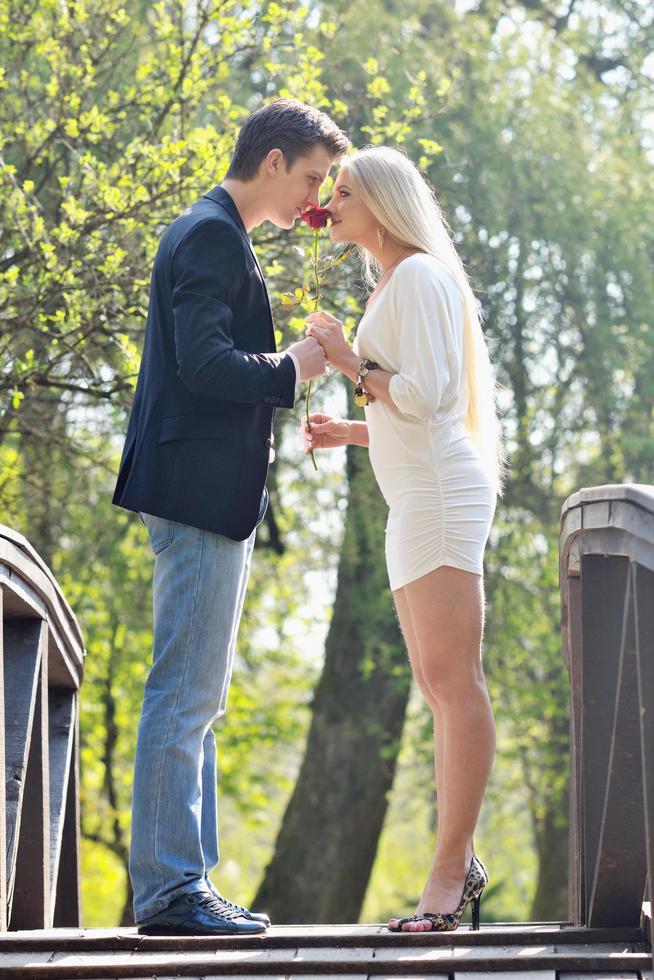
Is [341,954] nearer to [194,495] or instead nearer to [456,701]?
[456,701]

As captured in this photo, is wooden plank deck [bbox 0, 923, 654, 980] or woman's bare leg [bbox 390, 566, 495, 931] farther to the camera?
woman's bare leg [bbox 390, 566, 495, 931]

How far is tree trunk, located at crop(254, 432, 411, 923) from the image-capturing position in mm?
9875

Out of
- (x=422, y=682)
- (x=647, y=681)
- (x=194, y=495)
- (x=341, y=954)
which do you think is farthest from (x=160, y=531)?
(x=647, y=681)

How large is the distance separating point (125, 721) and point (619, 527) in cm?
1376

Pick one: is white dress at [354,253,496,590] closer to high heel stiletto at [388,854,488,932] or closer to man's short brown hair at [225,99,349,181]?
man's short brown hair at [225,99,349,181]

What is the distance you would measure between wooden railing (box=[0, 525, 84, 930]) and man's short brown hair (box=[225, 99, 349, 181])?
3.80 ft

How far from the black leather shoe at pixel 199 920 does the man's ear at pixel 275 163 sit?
184 centimetres

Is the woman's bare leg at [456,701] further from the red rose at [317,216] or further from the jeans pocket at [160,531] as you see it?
the red rose at [317,216]

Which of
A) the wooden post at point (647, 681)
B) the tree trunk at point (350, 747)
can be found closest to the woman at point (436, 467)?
the wooden post at point (647, 681)

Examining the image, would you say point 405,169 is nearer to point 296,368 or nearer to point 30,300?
point 296,368

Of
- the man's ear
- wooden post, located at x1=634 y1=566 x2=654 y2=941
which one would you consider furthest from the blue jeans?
wooden post, located at x1=634 y1=566 x2=654 y2=941

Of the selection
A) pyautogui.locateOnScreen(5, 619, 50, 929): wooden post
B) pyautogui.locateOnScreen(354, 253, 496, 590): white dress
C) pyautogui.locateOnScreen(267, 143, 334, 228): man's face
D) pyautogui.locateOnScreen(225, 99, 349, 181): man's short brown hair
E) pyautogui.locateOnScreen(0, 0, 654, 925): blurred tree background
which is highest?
pyautogui.locateOnScreen(0, 0, 654, 925): blurred tree background

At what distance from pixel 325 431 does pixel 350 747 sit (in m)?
6.54

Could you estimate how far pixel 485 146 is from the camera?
9.87 m
